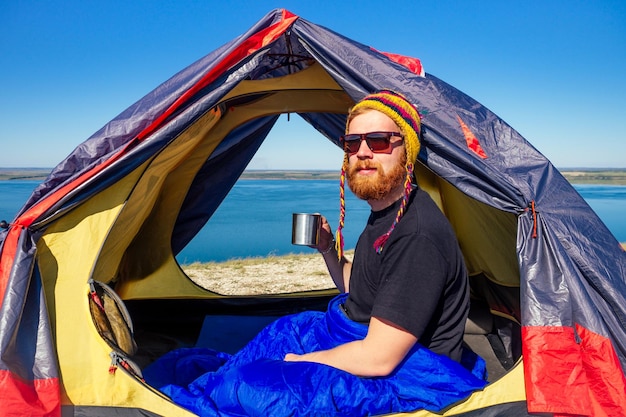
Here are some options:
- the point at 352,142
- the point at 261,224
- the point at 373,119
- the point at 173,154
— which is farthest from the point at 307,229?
the point at 261,224

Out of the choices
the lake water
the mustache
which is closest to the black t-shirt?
the mustache

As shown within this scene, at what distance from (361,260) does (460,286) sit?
1.39 feet

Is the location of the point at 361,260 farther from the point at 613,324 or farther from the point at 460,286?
the point at 613,324

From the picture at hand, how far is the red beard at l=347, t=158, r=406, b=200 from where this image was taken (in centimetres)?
208

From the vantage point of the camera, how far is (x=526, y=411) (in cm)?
207

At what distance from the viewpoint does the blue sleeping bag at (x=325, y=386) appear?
1.85 metres

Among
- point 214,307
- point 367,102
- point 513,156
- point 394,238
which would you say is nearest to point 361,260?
point 394,238

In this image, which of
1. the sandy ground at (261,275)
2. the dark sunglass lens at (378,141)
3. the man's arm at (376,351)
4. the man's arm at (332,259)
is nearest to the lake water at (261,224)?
the man's arm at (332,259)

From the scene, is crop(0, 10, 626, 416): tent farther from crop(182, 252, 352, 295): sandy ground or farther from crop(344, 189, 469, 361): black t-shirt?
crop(182, 252, 352, 295): sandy ground

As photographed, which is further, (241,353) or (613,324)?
(241,353)

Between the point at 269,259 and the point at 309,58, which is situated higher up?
the point at 309,58

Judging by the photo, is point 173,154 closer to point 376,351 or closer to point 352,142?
point 352,142

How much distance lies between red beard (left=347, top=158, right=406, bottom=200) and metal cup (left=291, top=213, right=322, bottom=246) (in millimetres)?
571

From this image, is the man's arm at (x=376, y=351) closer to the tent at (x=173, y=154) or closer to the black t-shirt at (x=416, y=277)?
the black t-shirt at (x=416, y=277)
